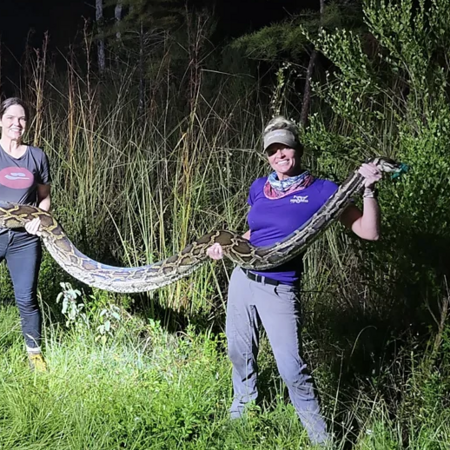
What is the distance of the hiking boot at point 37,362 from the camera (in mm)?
3803

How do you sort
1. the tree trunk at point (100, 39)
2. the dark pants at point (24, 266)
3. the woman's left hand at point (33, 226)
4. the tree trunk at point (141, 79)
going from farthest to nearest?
the tree trunk at point (100, 39), the tree trunk at point (141, 79), the dark pants at point (24, 266), the woman's left hand at point (33, 226)

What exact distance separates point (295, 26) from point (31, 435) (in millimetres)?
4775

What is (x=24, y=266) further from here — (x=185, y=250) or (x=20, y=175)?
(x=185, y=250)

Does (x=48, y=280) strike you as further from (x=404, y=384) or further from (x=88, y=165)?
(x=404, y=384)

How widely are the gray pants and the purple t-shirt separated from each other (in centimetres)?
10

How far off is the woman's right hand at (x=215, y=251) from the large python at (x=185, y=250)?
0.11 ft

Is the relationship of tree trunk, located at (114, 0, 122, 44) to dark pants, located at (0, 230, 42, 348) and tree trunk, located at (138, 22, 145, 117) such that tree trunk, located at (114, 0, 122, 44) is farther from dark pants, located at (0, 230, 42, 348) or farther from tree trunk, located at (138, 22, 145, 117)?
dark pants, located at (0, 230, 42, 348)

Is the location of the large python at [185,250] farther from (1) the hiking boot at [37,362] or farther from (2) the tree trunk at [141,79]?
(2) the tree trunk at [141,79]

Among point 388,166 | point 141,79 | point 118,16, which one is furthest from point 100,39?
point 388,166

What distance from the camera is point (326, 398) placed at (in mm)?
3684

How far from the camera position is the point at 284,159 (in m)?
2.90

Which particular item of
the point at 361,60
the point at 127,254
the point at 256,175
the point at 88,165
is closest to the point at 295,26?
the point at 256,175

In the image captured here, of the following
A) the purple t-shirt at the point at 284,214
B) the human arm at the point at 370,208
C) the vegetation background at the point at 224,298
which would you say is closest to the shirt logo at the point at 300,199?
the purple t-shirt at the point at 284,214

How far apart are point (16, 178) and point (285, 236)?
195 centimetres
